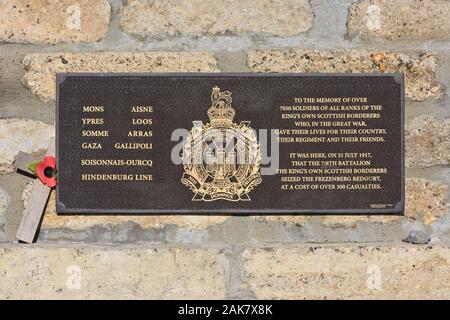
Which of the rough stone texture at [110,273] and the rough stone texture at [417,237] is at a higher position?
the rough stone texture at [417,237]

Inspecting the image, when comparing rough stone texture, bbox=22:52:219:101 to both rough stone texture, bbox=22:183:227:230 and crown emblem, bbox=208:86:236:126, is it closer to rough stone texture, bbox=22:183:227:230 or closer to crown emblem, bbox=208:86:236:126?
crown emblem, bbox=208:86:236:126

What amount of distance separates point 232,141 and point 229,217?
0.38 meters

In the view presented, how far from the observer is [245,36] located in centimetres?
345

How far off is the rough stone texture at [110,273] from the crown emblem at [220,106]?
67 cm

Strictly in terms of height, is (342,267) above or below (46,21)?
below

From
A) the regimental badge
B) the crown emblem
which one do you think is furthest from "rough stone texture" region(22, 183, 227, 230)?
the crown emblem

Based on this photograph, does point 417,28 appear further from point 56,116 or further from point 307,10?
point 56,116

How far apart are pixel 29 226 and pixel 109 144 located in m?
0.57

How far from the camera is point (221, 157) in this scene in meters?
3.42

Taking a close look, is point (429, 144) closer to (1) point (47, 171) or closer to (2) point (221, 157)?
(2) point (221, 157)

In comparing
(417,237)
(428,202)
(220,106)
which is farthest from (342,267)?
(220,106)

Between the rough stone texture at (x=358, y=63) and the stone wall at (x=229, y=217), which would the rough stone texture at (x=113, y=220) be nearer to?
the stone wall at (x=229, y=217)

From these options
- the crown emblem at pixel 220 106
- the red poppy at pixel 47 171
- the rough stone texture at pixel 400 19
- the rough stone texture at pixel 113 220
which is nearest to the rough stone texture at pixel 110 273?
the rough stone texture at pixel 113 220

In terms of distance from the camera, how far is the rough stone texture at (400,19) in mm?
3449
